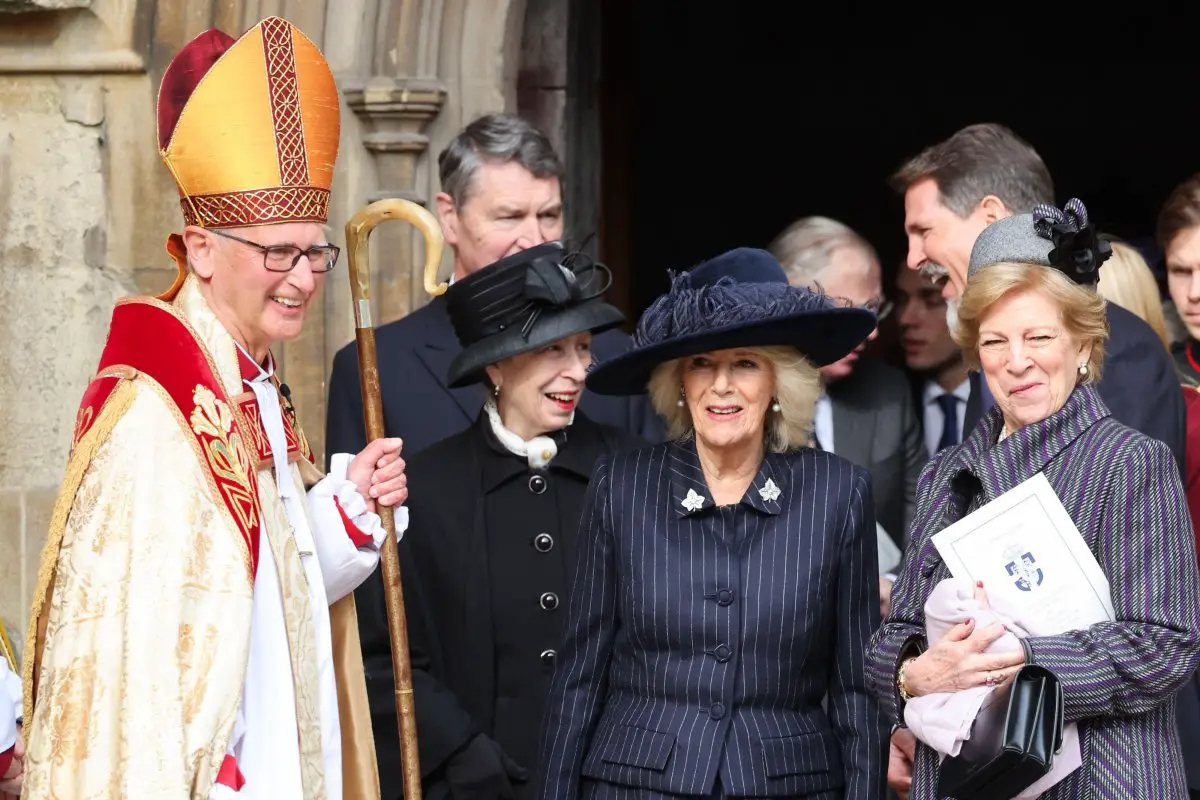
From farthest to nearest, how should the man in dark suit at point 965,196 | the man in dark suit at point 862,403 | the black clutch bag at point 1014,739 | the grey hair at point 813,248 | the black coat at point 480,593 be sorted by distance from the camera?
the grey hair at point 813,248 → the man in dark suit at point 862,403 → the man in dark suit at point 965,196 → the black coat at point 480,593 → the black clutch bag at point 1014,739

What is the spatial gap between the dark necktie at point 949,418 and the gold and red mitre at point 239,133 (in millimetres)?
2356

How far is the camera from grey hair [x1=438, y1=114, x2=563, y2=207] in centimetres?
489

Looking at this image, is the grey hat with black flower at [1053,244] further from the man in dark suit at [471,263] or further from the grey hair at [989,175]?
the man in dark suit at [471,263]

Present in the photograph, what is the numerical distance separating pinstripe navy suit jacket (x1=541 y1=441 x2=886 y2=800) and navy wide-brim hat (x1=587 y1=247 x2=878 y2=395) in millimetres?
208

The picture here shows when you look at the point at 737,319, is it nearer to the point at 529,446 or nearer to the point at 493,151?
the point at 529,446

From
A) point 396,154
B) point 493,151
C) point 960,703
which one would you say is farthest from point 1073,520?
point 396,154

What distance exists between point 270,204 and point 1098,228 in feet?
5.08

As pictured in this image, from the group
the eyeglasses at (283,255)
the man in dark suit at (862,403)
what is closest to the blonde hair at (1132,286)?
the man in dark suit at (862,403)

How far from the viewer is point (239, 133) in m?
3.62

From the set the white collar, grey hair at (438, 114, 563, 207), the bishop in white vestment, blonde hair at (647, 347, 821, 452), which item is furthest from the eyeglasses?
grey hair at (438, 114, 563, 207)

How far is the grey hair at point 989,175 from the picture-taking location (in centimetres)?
462

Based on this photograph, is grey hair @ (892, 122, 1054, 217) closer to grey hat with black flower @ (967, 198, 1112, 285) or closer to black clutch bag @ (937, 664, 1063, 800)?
grey hat with black flower @ (967, 198, 1112, 285)

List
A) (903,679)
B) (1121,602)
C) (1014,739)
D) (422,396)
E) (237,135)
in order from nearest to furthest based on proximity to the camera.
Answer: (1014,739)
(1121,602)
(903,679)
(237,135)
(422,396)

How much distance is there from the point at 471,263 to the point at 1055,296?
1775 mm
